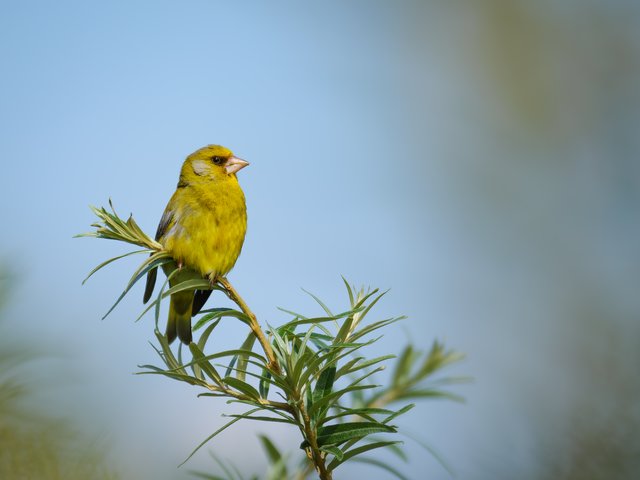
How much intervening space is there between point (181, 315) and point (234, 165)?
0.63 meters

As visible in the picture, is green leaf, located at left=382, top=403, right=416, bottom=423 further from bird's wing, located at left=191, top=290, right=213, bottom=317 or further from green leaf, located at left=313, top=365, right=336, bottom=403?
bird's wing, located at left=191, top=290, right=213, bottom=317

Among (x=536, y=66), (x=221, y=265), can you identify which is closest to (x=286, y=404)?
(x=221, y=265)

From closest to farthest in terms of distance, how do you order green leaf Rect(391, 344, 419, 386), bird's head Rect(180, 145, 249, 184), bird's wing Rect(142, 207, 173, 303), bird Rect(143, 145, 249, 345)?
green leaf Rect(391, 344, 419, 386) < bird's wing Rect(142, 207, 173, 303) < bird Rect(143, 145, 249, 345) < bird's head Rect(180, 145, 249, 184)

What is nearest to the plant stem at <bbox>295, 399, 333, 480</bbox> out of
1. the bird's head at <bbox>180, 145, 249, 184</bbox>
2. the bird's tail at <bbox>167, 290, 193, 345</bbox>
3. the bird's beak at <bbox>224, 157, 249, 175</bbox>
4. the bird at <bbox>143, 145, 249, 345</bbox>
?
the bird at <bbox>143, 145, 249, 345</bbox>

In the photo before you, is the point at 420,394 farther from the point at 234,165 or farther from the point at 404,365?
the point at 234,165

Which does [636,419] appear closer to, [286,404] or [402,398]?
[402,398]

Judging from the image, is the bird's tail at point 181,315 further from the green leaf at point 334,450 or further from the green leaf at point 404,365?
the green leaf at point 334,450

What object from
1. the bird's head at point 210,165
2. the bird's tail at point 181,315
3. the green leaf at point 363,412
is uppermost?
the bird's head at point 210,165

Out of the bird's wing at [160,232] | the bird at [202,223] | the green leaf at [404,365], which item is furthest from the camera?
the bird at [202,223]

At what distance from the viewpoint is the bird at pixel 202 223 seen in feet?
7.01

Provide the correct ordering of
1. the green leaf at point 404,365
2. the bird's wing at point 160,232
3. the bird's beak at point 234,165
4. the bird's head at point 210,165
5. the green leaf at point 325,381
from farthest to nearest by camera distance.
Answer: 1. the bird's beak at point 234,165
2. the bird's head at point 210,165
3. the bird's wing at point 160,232
4. the green leaf at point 404,365
5. the green leaf at point 325,381

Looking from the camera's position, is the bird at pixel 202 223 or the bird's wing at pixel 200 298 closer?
the bird at pixel 202 223

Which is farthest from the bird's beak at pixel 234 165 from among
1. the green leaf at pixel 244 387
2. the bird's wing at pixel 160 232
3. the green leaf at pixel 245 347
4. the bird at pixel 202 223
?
the green leaf at pixel 244 387

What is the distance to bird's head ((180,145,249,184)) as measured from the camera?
2.64 meters
